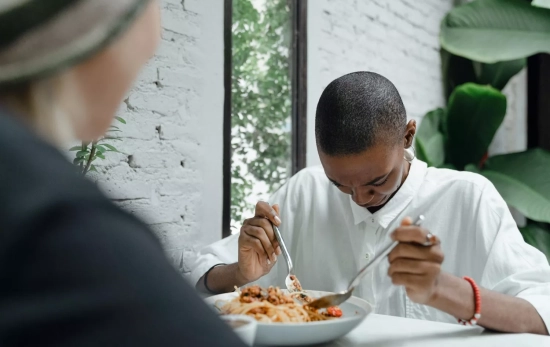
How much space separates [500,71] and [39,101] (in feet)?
11.4

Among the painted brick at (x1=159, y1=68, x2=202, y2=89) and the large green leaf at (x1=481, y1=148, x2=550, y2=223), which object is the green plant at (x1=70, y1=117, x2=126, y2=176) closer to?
the painted brick at (x1=159, y1=68, x2=202, y2=89)

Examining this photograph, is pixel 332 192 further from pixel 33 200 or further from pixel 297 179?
pixel 33 200

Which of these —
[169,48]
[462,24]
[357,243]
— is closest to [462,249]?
[357,243]

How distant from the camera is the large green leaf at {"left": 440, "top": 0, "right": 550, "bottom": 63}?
3.13 m

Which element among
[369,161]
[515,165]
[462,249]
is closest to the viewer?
[369,161]

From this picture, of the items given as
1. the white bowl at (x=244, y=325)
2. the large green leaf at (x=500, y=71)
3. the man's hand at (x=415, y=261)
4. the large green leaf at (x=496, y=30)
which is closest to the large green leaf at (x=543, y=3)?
the large green leaf at (x=496, y=30)

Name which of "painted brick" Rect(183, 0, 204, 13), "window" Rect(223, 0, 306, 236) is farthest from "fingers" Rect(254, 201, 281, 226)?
"painted brick" Rect(183, 0, 204, 13)

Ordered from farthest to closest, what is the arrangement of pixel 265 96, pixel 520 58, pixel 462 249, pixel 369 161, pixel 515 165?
pixel 520 58, pixel 515 165, pixel 265 96, pixel 462 249, pixel 369 161

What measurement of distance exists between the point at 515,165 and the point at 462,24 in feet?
2.87

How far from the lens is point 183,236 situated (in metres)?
1.86

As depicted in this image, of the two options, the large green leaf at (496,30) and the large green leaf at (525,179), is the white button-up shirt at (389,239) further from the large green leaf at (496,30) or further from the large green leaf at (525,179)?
the large green leaf at (496,30)

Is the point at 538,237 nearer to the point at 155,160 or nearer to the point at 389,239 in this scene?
the point at 389,239

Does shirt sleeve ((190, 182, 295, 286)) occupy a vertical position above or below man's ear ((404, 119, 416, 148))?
below

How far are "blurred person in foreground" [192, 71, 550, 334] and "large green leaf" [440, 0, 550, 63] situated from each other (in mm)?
1817
